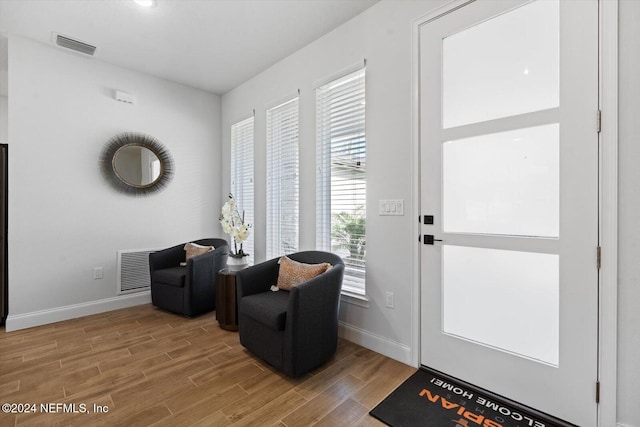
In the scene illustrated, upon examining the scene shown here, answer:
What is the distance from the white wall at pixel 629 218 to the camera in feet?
4.69

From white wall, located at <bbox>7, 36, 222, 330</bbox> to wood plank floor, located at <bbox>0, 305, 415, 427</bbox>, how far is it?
0.60m

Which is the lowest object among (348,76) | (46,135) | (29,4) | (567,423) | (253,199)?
(567,423)

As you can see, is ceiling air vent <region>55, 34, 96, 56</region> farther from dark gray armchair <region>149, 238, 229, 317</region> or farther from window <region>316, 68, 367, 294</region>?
window <region>316, 68, 367, 294</region>

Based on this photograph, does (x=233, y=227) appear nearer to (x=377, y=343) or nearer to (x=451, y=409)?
(x=377, y=343)

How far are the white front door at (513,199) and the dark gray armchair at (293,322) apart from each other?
27.8 inches

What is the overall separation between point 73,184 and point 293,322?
10.2ft

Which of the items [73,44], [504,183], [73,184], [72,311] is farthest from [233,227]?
[504,183]

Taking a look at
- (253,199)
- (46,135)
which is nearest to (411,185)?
(253,199)

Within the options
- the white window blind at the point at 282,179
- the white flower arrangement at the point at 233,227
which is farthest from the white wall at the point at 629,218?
the white flower arrangement at the point at 233,227

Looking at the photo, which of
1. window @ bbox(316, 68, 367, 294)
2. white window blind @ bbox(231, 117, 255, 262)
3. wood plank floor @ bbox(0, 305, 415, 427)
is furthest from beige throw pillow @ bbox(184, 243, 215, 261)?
window @ bbox(316, 68, 367, 294)

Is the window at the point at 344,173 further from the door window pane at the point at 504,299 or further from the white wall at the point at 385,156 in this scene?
the door window pane at the point at 504,299

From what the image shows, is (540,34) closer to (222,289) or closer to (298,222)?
(298,222)

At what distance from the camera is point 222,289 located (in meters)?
2.98

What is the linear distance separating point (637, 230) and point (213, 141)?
4.60m
